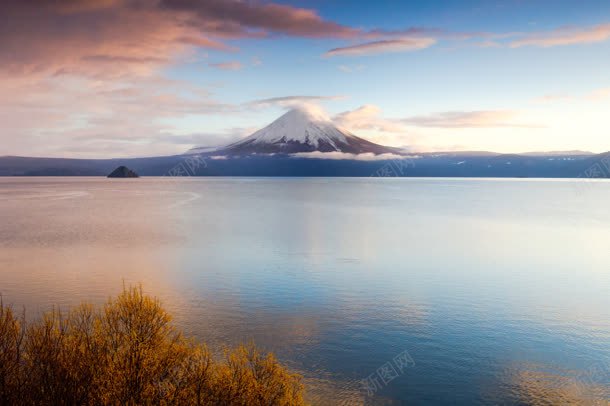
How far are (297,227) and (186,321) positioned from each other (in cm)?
7713

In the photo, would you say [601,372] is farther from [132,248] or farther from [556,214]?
[556,214]

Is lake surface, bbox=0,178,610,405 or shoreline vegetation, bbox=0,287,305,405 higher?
shoreline vegetation, bbox=0,287,305,405

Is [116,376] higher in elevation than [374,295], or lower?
higher

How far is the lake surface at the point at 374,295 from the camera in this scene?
30.5 metres

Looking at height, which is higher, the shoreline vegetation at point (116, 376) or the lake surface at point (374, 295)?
the shoreline vegetation at point (116, 376)

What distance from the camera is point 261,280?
5753 centimetres

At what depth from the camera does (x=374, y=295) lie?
5088 cm

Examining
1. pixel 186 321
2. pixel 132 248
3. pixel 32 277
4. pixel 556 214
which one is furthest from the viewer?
pixel 556 214

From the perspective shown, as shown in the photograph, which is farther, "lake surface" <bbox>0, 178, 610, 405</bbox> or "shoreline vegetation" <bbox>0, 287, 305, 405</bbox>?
"lake surface" <bbox>0, 178, 610, 405</bbox>

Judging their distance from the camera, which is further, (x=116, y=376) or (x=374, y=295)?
(x=374, y=295)

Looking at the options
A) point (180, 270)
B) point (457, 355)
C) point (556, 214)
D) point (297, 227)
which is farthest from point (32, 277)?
point (556, 214)

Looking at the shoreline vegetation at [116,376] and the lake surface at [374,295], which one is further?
the lake surface at [374,295]

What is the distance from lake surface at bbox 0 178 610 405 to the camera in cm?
3045

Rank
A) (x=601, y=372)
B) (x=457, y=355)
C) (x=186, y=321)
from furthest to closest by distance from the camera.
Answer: (x=186, y=321) < (x=457, y=355) < (x=601, y=372)
